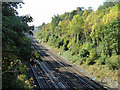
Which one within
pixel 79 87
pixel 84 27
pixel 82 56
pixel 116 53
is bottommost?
pixel 79 87

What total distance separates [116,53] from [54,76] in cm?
1068

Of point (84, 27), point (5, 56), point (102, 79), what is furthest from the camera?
point (84, 27)

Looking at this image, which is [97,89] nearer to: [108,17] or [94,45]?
[94,45]

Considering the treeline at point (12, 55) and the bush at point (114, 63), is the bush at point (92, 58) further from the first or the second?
the treeline at point (12, 55)

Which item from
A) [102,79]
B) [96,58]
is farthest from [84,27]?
[102,79]

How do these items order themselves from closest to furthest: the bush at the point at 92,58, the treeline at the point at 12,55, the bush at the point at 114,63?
1. the treeline at the point at 12,55
2. the bush at the point at 114,63
3. the bush at the point at 92,58

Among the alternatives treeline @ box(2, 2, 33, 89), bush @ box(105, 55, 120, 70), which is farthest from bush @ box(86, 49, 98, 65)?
treeline @ box(2, 2, 33, 89)

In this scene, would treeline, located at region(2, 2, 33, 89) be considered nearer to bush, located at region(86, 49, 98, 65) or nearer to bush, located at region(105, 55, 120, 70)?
bush, located at region(105, 55, 120, 70)

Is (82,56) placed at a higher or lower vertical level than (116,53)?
lower

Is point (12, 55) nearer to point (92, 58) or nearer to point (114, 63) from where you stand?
point (114, 63)

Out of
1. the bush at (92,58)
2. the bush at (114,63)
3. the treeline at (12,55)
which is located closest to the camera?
the treeline at (12,55)

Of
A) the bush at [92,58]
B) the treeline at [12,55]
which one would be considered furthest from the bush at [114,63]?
the treeline at [12,55]

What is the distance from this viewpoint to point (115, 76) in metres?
13.9

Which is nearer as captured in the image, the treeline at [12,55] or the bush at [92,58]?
the treeline at [12,55]
